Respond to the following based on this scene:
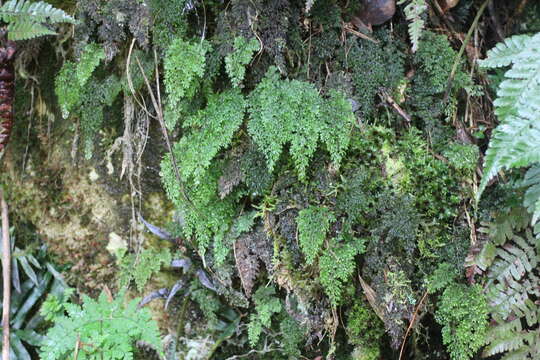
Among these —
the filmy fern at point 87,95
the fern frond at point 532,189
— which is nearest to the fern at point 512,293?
the fern frond at point 532,189

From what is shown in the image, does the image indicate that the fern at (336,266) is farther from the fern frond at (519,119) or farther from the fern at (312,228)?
the fern frond at (519,119)

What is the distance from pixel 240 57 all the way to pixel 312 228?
81cm

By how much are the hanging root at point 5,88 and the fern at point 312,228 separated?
164 cm

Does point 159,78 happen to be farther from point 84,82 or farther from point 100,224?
point 100,224

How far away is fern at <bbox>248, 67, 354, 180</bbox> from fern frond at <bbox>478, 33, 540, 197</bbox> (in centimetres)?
63

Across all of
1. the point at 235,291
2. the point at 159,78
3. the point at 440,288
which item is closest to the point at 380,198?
the point at 440,288

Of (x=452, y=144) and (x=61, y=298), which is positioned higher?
(x=452, y=144)

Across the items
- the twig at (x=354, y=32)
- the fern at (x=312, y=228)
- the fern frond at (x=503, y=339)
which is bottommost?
the fern frond at (x=503, y=339)

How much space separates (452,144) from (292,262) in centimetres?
93

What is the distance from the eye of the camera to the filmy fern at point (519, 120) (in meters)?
1.53

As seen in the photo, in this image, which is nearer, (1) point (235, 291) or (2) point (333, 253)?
(2) point (333, 253)

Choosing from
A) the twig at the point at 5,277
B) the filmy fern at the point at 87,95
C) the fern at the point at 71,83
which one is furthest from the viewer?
the twig at the point at 5,277

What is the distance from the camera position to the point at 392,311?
6.78ft

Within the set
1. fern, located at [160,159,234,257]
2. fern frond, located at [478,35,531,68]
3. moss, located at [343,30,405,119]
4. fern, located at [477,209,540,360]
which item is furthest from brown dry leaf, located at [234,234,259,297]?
fern frond, located at [478,35,531,68]
